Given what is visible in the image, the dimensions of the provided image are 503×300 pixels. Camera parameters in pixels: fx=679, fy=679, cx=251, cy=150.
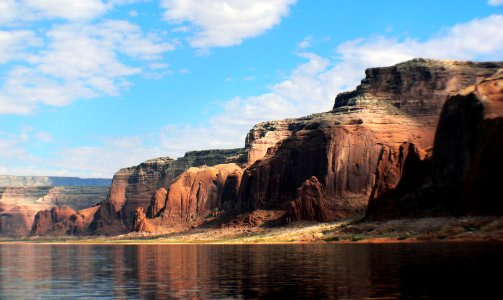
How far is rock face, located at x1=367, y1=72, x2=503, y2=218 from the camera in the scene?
91938 mm

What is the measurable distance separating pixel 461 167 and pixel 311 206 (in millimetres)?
53028

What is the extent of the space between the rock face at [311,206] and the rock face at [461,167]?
31.3 metres

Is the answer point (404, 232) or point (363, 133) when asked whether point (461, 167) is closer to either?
point (404, 232)

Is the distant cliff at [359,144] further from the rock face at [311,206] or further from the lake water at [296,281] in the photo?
the lake water at [296,281]

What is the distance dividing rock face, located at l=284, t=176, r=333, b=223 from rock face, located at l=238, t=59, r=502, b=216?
3719 mm

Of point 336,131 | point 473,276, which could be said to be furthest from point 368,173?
point 473,276

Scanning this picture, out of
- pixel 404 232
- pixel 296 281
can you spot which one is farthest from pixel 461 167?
pixel 296 281

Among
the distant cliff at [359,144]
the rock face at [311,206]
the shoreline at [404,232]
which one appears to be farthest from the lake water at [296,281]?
the rock face at [311,206]

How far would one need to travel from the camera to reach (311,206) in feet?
494

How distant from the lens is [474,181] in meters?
93.6

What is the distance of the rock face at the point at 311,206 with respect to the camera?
14925cm

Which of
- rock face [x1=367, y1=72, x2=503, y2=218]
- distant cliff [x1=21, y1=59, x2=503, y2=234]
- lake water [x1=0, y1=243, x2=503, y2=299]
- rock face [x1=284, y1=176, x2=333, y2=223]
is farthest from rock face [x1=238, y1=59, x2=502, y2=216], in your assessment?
lake water [x1=0, y1=243, x2=503, y2=299]

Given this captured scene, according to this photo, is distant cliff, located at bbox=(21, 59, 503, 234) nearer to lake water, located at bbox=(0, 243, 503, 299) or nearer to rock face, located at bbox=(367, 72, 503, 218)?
rock face, located at bbox=(367, 72, 503, 218)

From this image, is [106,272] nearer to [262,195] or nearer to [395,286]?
[395,286]
